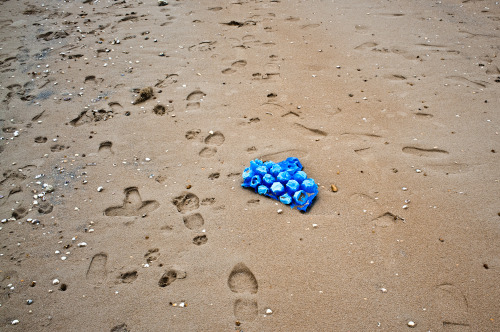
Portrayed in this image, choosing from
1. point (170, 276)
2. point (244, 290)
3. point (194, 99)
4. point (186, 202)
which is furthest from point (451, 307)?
point (194, 99)

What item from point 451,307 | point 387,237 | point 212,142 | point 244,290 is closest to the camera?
point 451,307

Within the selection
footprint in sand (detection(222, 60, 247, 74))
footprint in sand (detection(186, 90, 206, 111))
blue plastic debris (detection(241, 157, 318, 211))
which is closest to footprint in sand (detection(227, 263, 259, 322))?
blue plastic debris (detection(241, 157, 318, 211))

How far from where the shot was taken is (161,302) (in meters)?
2.67

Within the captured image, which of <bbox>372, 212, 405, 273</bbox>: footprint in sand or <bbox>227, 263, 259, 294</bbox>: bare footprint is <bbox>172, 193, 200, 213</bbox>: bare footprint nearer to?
<bbox>227, 263, 259, 294</bbox>: bare footprint

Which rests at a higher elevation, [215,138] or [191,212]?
[215,138]

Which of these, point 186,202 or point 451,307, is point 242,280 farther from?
point 451,307

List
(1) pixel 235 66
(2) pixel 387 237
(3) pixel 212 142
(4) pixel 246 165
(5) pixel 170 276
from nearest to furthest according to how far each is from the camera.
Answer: (5) pixel 170 276
(2) pixel 387 237
(4) pixel 246 165
(3) pixel 212 142
(1) pixel 235 66

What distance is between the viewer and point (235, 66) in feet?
17.0

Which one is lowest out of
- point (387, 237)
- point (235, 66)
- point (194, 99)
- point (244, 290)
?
point (244, 290)

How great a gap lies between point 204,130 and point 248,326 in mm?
2367

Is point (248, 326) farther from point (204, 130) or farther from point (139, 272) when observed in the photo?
point (204, 130)

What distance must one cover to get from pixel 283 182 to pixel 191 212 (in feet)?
3.07

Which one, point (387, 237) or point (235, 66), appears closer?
point (387, 237)

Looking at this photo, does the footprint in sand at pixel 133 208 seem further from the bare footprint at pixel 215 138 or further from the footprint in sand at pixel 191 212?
the bare footprint at pixel 215 138
